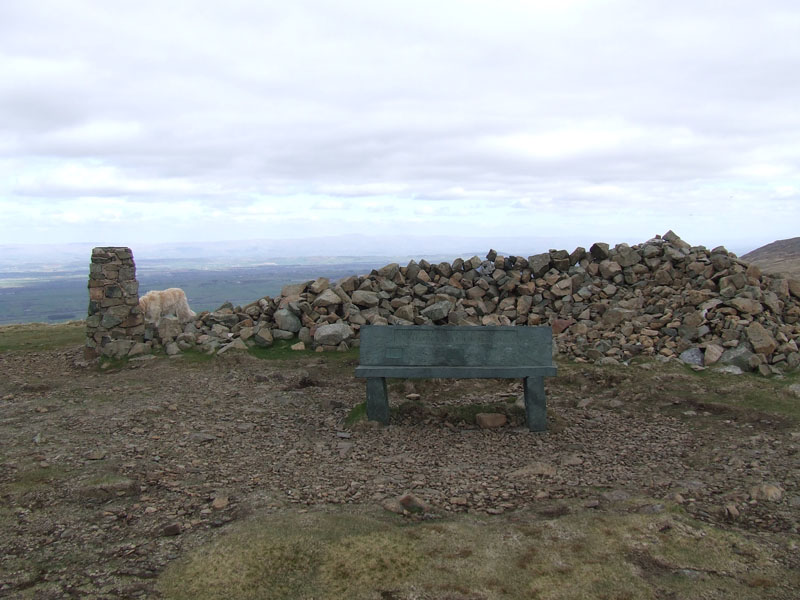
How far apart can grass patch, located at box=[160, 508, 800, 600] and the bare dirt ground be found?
25 cm

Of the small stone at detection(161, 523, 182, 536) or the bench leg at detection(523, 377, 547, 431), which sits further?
the bench leg at detection(523, 377, 547, 431)

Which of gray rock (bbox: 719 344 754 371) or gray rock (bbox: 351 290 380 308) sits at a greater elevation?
gray rock (bbox: 351 290 380 308)

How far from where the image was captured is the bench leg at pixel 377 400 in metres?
9.77

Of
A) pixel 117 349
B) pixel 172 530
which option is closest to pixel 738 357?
pixel 172 530

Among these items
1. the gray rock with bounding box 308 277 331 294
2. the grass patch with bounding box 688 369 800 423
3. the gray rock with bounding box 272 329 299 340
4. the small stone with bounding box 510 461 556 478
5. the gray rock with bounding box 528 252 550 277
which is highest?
the gray rock with bounding box 528 252 550 277

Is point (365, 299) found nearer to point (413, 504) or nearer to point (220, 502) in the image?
point (220, 502)

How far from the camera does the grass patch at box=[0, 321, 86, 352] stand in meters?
16.2

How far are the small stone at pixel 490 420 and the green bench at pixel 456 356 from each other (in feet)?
1.49

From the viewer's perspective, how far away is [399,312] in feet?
51.6

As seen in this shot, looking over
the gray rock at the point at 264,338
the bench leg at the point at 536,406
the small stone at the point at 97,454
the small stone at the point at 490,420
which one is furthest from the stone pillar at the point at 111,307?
the bench leg at the point at 536,406

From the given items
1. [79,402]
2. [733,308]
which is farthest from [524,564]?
[733,308]

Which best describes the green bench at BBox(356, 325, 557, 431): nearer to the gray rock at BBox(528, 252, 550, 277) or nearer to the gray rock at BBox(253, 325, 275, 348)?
the gray rock at BBox(253, 325, 275, 348)

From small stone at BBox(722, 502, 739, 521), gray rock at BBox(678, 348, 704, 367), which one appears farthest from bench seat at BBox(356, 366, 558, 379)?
gray rock at BBox(678, 348, 704, 367)

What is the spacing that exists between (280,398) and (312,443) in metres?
2.61
